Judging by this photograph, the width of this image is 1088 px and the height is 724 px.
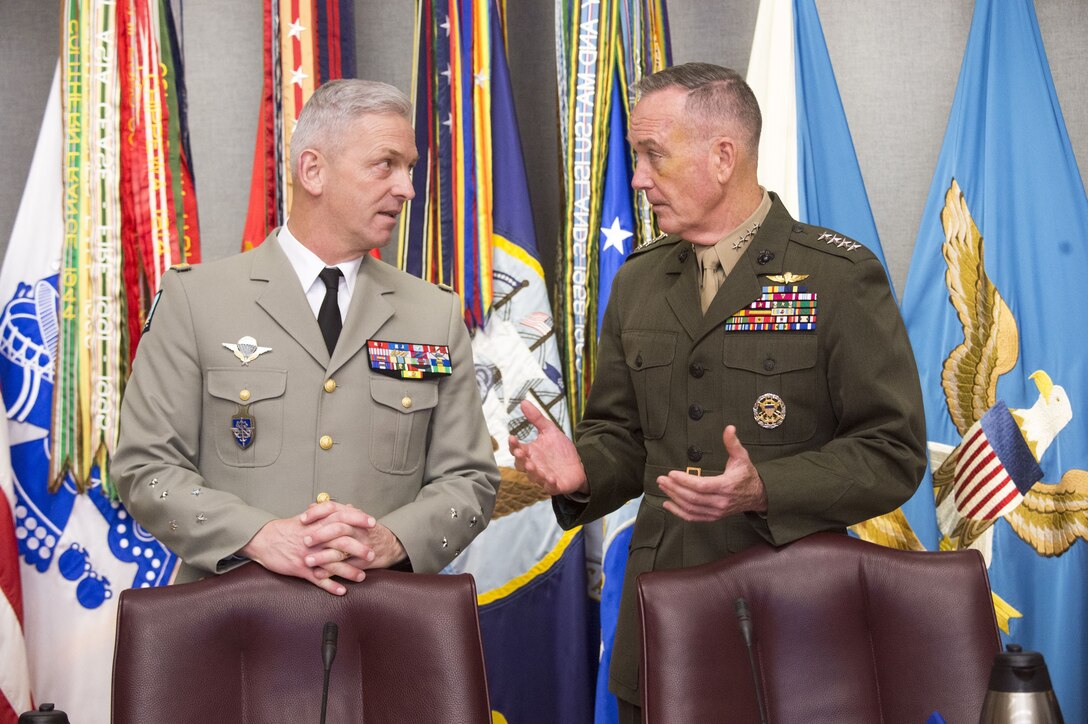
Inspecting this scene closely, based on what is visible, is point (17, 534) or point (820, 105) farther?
point (820, 105)

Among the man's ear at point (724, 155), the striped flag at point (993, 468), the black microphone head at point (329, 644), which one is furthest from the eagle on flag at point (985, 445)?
the black microphone head at point (329, 644)

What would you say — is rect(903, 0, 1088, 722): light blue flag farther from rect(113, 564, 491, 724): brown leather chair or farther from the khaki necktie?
rect(113, 564, 491, 724): brown leather chair

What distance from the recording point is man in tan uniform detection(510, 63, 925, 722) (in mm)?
1741

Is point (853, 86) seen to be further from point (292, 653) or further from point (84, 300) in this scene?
point (292, 653)

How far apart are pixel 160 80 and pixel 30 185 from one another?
1.42 ft

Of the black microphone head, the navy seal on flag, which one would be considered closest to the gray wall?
the navy seal on flag

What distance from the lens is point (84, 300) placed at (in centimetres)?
289

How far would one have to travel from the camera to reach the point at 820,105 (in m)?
3.13

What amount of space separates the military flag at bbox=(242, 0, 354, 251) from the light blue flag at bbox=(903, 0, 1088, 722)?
5.64 ft

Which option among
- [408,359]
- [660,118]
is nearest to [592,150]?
[660,118]

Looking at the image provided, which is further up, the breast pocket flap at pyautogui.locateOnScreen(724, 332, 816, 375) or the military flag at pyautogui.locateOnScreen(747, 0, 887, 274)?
the military flag at pyautogui.locateOnScreen(747, 0, 887, 274)

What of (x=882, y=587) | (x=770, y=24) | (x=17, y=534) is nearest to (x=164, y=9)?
(x=17, y=534)

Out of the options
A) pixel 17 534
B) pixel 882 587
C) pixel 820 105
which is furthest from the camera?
pixel 820 105

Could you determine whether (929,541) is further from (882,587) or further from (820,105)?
(882,587)
